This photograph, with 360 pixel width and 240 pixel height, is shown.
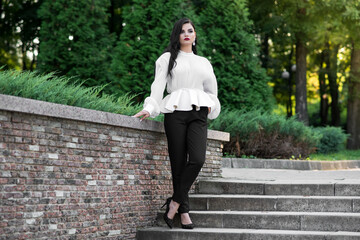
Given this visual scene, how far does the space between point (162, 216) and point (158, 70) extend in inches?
68.8

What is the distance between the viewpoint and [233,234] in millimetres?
6125

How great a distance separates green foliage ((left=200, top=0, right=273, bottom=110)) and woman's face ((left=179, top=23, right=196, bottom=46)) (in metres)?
8.23

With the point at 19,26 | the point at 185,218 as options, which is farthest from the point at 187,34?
the point at 19,26

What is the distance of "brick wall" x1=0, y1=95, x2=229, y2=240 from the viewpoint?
4.80 metres

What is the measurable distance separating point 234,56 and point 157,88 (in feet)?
29.6

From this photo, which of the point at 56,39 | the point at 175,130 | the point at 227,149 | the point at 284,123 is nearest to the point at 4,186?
the point at 175,130

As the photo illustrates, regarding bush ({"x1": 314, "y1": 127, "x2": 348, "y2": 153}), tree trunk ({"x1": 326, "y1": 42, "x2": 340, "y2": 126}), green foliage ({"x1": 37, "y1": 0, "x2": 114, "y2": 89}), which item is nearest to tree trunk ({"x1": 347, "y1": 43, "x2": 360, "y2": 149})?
tree trunk ({"x1": 326, "y1": 42, "x2": 340, "y2": 126})

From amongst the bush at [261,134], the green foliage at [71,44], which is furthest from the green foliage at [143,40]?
the green foliage at [71,44]

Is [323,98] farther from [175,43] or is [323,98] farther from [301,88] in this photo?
[175,43]

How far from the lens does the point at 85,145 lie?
18.7ft

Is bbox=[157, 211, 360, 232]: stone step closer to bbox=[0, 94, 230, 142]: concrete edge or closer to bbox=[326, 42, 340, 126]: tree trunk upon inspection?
bbox=[0, 94, 230, 142]: concrete edge

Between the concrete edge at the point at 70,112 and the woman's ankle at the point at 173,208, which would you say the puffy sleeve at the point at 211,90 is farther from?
the woman's ankle at the point at 173,208

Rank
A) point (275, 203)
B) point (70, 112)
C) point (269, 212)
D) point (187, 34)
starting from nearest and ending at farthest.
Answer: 1. point (70, 112)
2. point (187, 34)
3. point (269, 212)
4. point (275, 203)

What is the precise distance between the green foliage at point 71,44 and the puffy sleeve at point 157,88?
1001cm
